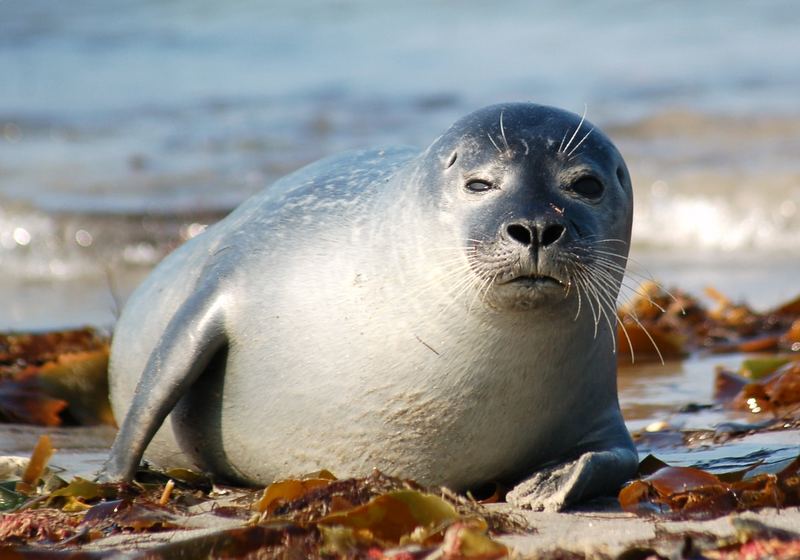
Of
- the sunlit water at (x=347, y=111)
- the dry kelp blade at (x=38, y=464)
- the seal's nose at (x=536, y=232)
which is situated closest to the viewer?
the seal's nose at (x=536, y=232)

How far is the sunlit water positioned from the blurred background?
40mm

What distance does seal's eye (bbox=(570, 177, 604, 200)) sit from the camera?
11.1 feet

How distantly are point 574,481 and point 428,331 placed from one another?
561mm

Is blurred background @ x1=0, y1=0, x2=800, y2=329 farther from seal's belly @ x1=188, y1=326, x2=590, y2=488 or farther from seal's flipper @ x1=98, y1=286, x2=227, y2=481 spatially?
seal's flipper @ x1=98, y1=286, x2=227, y2=481

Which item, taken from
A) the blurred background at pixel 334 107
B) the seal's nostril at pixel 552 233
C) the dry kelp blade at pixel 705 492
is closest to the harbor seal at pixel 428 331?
the seal's nostril at pixel 552 233

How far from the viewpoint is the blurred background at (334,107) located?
10.0m

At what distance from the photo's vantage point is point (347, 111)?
15.7 metres

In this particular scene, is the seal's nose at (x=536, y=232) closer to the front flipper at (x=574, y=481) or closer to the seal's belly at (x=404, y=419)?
the seal's belly at (x=404, y=419)

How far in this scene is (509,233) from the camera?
3.18 m

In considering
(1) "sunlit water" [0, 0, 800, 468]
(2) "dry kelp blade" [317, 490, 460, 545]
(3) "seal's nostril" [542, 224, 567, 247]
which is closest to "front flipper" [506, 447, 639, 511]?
(2) "dry kelp blade" [317, 490, 460, 545]

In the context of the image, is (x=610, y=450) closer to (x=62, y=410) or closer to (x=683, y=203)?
(x=62, y=410)

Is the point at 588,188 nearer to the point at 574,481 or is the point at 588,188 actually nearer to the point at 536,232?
the point at 536,232

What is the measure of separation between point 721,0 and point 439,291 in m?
20.1

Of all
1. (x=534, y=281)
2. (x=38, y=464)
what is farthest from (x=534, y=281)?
(x=38, y=464)
